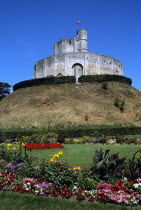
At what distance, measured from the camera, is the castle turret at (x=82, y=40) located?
5566 cm

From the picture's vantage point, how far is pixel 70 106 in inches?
1467

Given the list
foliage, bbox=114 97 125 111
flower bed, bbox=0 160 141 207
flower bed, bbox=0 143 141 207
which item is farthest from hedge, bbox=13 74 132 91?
flower bed, bbox=0 160 141 207

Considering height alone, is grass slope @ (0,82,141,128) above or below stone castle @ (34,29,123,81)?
below

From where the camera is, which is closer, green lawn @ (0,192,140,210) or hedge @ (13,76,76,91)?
green lawn @ (0,192,140,210)

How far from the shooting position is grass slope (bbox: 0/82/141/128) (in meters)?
34.0

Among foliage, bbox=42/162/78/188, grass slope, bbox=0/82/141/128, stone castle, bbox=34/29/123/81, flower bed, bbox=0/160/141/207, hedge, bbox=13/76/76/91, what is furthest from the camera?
stone castle, bbox=34/29/123/81

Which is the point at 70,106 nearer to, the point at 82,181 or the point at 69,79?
the point at 69,79

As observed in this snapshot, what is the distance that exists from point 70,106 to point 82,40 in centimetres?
2441

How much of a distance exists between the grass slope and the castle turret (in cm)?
1534

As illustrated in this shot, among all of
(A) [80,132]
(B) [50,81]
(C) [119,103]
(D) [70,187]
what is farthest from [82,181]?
(B) [50,81]

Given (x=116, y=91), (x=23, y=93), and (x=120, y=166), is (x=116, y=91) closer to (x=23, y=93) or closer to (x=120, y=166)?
(x=23, y=93)

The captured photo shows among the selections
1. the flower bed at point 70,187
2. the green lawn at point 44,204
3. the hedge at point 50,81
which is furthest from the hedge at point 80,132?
the hedge at point 50,81

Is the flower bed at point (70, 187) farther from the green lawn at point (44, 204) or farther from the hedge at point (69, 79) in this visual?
the hedge at point (69, 79)

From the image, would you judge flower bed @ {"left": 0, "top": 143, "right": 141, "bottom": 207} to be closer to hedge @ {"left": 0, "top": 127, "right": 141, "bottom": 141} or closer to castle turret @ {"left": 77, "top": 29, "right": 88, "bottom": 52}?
hedge @ {"left": 0, "top": 127, "right": 141, "bottom": 141}
